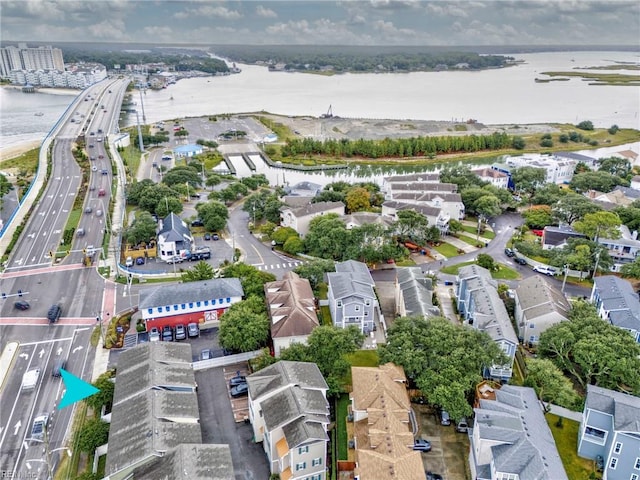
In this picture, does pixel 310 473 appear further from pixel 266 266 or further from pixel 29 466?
pixel 266 266

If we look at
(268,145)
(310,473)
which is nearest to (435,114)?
(268,145)

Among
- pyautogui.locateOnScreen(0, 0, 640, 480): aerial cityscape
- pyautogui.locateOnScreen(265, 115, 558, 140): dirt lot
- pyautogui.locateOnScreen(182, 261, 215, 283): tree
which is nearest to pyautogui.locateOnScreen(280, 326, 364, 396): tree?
pyautogui.locateOnScreen(0, 0, 640, 480): aerial cityscape

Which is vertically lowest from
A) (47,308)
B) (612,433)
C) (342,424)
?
(342,424)

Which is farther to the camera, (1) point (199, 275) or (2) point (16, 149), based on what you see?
(2) point (16, 149)

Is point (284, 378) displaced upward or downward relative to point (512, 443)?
upward

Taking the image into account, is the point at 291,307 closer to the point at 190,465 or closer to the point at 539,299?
the point at 190,465

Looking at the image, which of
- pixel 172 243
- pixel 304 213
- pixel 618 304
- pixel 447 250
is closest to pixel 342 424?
pixel 618 304

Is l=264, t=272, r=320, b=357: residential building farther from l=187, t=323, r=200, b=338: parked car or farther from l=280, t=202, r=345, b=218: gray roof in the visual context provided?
l=280, t=202, r=345, b=218: gray roof
